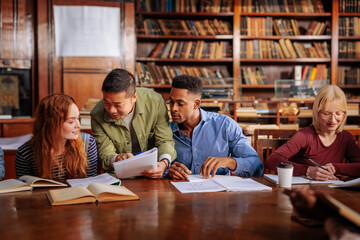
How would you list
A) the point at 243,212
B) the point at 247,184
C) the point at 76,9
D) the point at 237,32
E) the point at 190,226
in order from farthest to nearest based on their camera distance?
1. the point at 237,32
2. the point at 76,9
3. the point at 247,184
4. the point at 243,212
5. the point at 190,226

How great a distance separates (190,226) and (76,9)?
420cm

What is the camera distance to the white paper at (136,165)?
160 cm

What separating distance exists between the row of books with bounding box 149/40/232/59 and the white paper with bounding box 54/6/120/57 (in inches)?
26.0

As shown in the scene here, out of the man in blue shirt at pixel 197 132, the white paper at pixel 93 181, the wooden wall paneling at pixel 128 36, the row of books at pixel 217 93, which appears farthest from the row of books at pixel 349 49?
the white paper at pixel 93 181

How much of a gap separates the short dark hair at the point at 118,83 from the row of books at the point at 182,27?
123 inches

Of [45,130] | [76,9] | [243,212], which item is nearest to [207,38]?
[76,9]

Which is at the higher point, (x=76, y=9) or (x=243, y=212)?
(x=76, y=9)

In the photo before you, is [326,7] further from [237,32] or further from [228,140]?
[228,140]

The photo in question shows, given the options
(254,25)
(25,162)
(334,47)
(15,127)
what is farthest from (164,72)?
(25,162)

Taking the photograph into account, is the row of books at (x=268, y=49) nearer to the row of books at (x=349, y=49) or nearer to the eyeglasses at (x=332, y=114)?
the row of books at (x=349, y=49)

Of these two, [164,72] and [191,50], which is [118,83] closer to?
[164,72]

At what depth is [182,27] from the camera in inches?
197

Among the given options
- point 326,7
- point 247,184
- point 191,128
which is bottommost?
point 247,184

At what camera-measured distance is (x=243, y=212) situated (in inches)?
45.6
